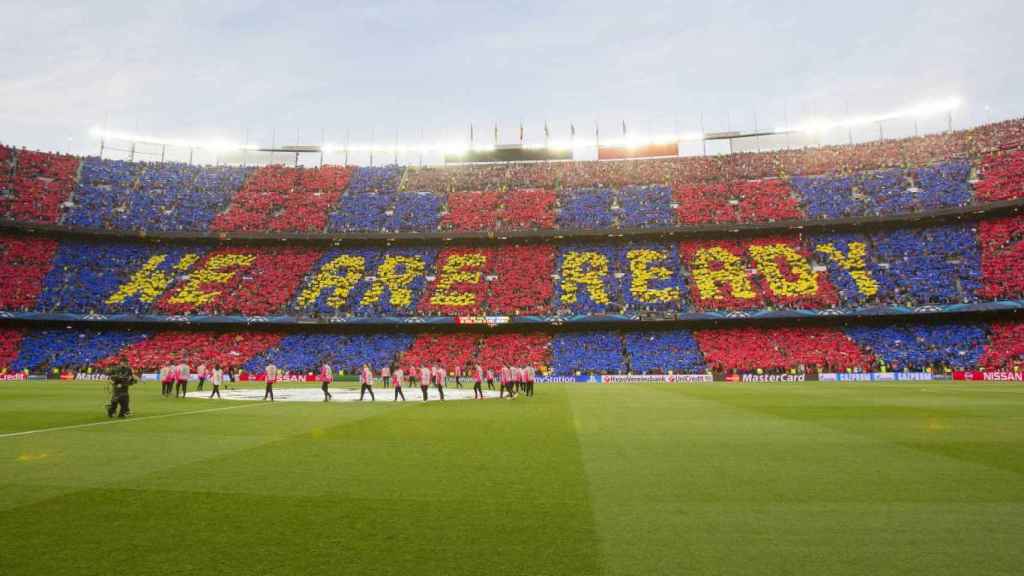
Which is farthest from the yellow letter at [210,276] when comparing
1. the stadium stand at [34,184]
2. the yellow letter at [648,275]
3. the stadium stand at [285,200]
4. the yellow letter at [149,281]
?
the yellow letter at [648,275]

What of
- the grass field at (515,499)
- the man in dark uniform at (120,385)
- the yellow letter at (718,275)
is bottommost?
the grass field at (515,499)

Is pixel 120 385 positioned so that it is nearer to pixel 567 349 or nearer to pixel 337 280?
pixel 567 349

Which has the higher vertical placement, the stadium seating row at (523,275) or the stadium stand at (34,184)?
the stadium stand at (34,184)

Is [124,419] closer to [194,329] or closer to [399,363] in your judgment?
[399,363]

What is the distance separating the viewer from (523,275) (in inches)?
2272

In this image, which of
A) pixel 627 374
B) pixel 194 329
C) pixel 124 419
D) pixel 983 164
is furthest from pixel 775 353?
pixel 194 329

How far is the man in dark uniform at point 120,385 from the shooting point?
56.4 ft

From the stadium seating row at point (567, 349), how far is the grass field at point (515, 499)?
32855mm

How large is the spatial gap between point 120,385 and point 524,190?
53579 mm

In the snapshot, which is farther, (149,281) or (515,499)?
(149,281)

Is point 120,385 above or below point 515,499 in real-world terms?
above

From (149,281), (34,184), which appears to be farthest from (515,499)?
(34,184)

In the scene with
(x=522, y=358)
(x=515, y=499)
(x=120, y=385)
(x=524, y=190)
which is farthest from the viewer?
(x=524, y=190)

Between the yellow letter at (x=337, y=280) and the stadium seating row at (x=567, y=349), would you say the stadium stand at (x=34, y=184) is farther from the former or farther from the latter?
the yellow letter at (x=337, y=280)
